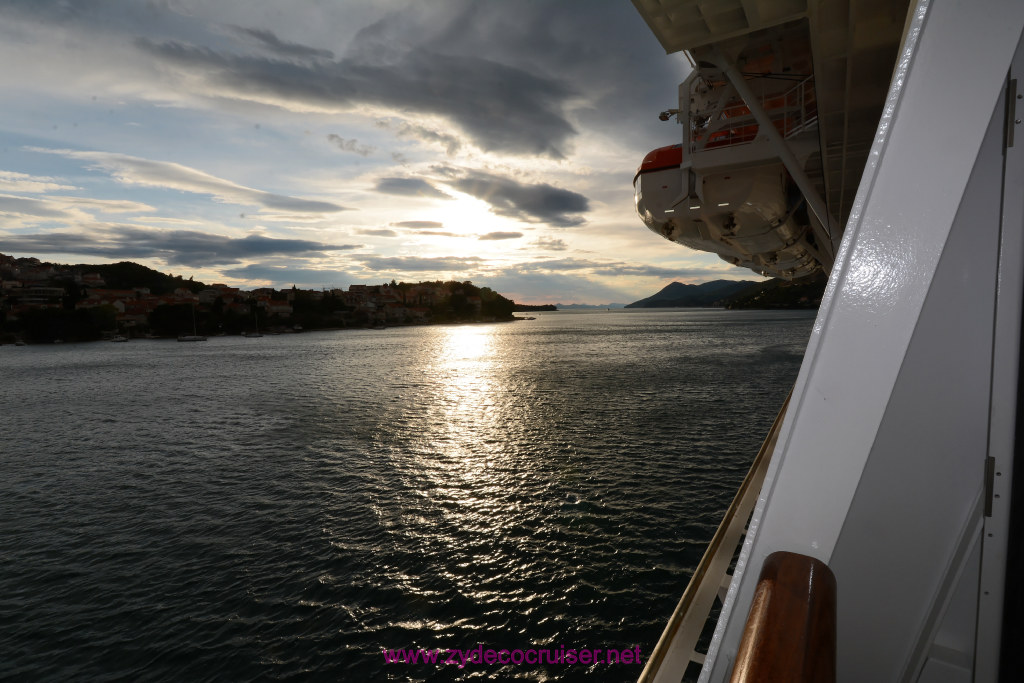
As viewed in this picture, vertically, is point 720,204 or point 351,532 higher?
point 720,204

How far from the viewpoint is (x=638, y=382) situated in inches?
1339

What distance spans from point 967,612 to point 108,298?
16861 centimetres

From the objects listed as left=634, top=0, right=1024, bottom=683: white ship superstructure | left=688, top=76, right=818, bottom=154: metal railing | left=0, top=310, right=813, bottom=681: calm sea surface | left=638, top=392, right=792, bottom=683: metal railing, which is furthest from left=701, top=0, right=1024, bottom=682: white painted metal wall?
left=688, top=76, right=818, bottom=154: metal railing

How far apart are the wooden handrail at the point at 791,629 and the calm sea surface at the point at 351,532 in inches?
303

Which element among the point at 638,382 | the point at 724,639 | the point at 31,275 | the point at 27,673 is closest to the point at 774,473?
the point at 724,639

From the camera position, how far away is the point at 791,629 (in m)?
1.05

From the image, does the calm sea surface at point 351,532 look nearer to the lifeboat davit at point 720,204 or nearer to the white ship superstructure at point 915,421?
the lifeboat davit at point 720,204

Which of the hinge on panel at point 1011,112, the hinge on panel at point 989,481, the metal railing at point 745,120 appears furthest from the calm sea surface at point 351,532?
the metal railing at point 745,120

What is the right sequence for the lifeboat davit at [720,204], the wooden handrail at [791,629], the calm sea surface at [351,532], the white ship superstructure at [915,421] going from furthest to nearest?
the lifeboat davit at [720,204] < the calm sea surface at [351,532] < the white ship superstructure at [915,421] < the wooden handrail at [791,629]

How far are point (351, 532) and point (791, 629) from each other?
41.4 feet

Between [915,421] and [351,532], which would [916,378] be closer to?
[915,421]

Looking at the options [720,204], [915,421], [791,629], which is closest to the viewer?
[791,629]

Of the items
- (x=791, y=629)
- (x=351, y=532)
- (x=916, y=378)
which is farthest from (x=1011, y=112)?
(x=351, y=532)

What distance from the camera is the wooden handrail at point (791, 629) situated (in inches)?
39.3
